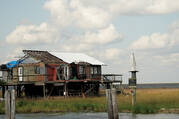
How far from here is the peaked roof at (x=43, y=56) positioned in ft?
160

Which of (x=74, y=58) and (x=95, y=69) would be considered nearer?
(x=74, y=58)

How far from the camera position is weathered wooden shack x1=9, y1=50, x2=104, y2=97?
4784 centimetres

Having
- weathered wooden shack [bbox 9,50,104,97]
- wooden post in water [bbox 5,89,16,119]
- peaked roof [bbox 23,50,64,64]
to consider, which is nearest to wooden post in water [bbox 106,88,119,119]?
wooden post in water [bbox 5,89,16,119]

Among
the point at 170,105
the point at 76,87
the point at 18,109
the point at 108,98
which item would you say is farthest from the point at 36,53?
the point at 108,98

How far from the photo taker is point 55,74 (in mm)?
48719

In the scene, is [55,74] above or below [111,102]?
above

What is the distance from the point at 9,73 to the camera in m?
53.8

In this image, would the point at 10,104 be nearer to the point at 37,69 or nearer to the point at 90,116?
the point at 90,116

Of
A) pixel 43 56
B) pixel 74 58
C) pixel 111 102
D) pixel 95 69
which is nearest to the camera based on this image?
pixel 111 102

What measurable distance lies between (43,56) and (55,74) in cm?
303

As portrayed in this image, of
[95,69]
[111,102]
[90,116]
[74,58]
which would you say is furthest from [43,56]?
[111,102]

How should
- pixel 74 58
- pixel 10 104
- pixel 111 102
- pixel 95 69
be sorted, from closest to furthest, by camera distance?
pixel 10 104
pixel 111 102
pixel 74 58
pixel 95 69

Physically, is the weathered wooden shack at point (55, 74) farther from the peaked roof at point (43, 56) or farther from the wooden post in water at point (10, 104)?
the wooden post in water at point (10, 104)

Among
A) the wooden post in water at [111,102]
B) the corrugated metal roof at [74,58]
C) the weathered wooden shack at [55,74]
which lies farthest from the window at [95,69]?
the wooden post in water at [111,102]
